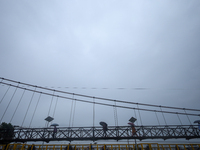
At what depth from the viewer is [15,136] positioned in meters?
13.2

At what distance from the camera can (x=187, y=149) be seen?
1320 centimetres

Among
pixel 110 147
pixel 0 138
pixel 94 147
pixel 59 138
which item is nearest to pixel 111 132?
pixel 110 147

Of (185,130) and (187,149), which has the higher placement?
(185,130)

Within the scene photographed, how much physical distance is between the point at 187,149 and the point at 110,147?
9.14m

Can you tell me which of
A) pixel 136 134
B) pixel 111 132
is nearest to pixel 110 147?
pixel 111 132

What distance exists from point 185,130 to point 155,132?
4.15 metres

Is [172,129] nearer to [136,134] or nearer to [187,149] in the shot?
[187,149]

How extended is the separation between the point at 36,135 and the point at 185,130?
1854cm

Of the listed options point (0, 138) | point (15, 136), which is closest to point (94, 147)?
point (15, 136)

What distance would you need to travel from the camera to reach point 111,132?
13.3 metres

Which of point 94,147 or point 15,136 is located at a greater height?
point 15,136

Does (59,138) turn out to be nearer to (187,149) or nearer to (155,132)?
(155,132)

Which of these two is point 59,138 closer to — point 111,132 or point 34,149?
point 34,149

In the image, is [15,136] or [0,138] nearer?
[15,136]
